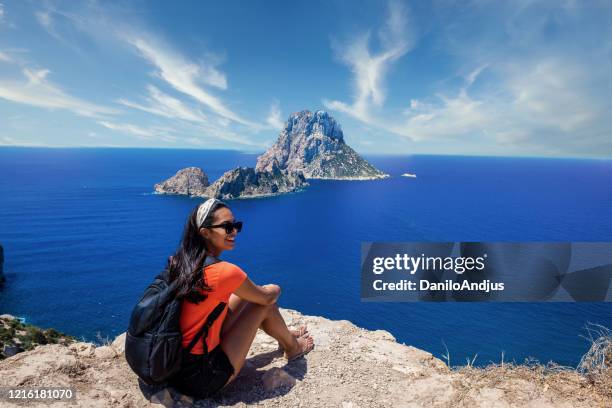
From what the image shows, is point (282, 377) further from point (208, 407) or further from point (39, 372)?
point (39, 372)

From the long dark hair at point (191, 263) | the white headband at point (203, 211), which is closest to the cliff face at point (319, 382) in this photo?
the long dark hair at point (191, 263)

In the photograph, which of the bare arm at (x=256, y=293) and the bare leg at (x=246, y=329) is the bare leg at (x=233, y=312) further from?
the bare arm at (x=256, y=293)

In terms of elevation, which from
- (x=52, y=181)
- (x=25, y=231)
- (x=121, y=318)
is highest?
(x=52, y=181)

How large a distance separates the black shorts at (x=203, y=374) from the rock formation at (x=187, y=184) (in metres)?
142

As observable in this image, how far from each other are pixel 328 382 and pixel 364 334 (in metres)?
2.08

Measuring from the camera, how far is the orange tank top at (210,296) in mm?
3588

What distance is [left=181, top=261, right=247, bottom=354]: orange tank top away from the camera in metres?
3.59

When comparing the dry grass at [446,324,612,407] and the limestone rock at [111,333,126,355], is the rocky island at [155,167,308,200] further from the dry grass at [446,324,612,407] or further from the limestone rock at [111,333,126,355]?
the dry grass at [446,324,612,407]

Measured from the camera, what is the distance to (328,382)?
5.13 meters

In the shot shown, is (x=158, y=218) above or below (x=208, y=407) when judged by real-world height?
below

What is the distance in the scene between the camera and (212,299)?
3.67m

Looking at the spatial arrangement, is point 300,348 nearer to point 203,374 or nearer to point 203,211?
point 203,374

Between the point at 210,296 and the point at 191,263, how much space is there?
1.31ft

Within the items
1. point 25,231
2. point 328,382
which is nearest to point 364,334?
point 328,382
